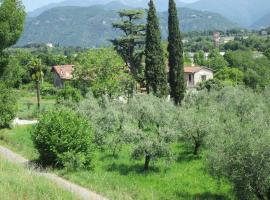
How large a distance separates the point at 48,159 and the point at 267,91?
831 inches

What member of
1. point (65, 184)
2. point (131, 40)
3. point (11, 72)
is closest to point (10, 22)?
point (11, 72)

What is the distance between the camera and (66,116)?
78.6ft

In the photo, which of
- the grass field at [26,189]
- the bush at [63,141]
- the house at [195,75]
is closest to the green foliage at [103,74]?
the house at [195,75]

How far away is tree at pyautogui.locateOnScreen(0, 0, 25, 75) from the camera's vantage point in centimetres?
2955

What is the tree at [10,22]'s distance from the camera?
29.5 meters

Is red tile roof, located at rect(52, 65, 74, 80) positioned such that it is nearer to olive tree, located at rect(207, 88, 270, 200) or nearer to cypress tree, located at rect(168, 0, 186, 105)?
cypress tree, located at rect(168, 0, 186, 105)

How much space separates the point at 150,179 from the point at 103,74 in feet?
101

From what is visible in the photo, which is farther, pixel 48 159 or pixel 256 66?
pixel 256 66

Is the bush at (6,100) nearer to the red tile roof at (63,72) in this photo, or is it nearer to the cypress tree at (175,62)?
the cypress tree at (175,62)

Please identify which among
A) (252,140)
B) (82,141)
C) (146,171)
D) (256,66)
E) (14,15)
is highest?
(14,15)

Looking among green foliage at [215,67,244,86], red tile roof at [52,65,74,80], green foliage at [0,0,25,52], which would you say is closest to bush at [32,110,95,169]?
green foliage at [0,0,25,52]

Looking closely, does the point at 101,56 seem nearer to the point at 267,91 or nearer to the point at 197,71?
the point at 267,91

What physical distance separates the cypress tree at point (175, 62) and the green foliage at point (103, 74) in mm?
5571

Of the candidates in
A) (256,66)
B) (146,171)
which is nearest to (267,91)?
(146,171)
